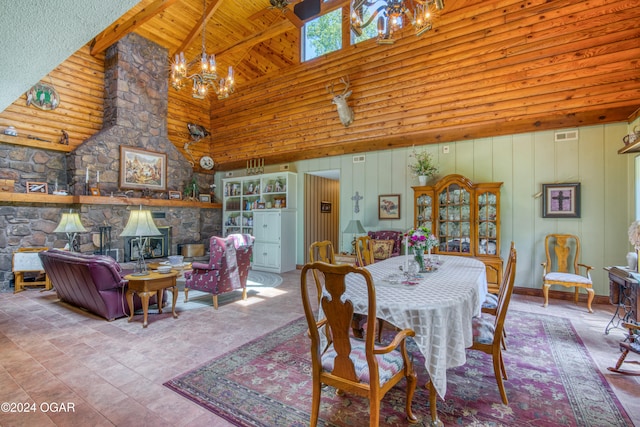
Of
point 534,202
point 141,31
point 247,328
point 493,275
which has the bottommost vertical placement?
point 247,328

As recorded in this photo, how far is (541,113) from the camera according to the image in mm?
4379

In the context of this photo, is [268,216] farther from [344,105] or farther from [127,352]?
[127,352]

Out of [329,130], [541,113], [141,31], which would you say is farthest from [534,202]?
[141,31]

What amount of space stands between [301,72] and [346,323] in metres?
6.28

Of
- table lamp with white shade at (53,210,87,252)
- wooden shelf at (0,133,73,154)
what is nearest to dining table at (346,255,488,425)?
table lamp with white shade at (53,210,87,252)

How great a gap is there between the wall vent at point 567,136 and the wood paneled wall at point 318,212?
4.59 metres

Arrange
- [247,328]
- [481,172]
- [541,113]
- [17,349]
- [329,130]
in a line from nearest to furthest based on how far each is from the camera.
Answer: [17,349]
[247,328]
[541,113]
[481,172]
[329,130]

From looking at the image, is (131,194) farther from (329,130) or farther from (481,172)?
(481,172)

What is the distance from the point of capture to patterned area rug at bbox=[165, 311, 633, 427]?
1.86m

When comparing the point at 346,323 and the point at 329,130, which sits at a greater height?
the point at 329,130

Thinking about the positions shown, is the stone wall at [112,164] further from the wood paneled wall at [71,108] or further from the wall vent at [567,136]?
the wall vent at [567,136]

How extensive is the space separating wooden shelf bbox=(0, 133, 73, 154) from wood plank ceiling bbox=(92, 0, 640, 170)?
2229mm

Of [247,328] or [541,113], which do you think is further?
[541,113]

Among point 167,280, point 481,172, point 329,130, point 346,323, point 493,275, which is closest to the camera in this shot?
point 346,323
